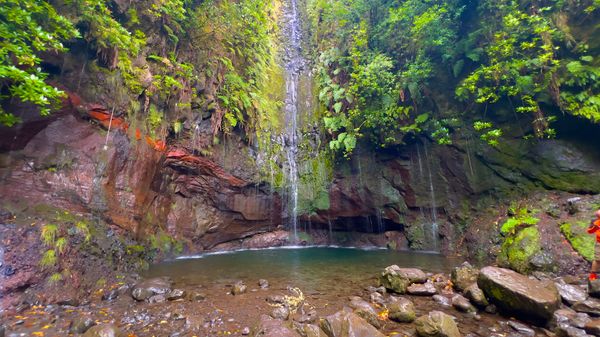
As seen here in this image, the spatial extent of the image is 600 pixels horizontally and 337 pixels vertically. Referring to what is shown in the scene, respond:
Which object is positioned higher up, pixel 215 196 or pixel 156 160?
pixel 156 160

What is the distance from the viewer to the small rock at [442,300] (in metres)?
5.71

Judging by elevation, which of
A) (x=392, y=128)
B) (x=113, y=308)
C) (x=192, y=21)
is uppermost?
(x=192, y=21)

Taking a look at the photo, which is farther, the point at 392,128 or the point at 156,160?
the point at 392,128

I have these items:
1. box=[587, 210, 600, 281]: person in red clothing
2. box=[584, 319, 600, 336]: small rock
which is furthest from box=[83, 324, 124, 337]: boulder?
box=[587, 210, 600, 281]: person in red clothing

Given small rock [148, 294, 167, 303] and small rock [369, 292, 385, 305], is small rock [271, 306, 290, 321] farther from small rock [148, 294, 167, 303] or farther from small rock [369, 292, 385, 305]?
small rock [148, 294, 167, 303]

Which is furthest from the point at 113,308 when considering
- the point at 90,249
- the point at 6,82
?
the point at 6,82

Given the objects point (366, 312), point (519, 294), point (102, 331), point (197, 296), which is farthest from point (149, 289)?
point (519, 294)

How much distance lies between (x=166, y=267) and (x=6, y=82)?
6.00 metres

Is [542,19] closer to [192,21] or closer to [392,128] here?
[392,128]

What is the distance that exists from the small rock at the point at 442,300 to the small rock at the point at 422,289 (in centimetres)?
19

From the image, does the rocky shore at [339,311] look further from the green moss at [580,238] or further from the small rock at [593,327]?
the green moss at [580,238]

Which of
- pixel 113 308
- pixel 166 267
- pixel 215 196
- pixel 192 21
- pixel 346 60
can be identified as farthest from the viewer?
pixel 346 60

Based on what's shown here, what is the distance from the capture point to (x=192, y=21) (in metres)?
11.3

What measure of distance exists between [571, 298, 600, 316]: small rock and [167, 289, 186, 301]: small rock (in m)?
7.54
